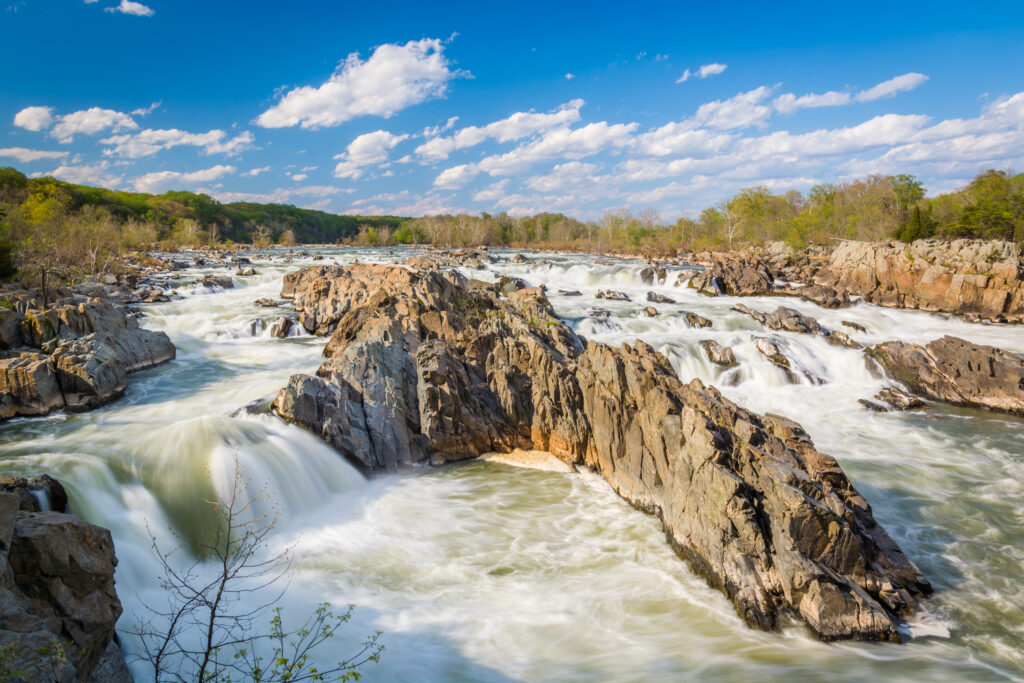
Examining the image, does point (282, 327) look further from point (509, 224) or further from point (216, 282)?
point (509, 224)

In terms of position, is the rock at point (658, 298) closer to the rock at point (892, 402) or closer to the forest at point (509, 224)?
the rock at point (892, 402)

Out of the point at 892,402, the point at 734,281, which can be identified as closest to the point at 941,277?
the point at 734,281

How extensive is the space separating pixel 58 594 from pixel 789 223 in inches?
4070

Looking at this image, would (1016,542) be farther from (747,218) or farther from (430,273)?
(747,218)

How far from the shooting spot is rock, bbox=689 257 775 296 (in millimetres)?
42050

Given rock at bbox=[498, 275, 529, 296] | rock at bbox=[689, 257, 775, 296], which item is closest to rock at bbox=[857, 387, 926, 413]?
rock at bbox=[689, 257, 775, 296]

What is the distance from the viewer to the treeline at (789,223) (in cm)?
5466

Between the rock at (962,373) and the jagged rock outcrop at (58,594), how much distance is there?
26503 mm

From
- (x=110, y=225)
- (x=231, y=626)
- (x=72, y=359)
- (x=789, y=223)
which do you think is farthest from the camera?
(x=789, y=223)

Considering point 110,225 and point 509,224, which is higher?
point 509,224

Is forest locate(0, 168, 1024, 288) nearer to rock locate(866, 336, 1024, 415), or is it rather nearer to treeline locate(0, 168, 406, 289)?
treeline locate(0, 168, 406, 289)

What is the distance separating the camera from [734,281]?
43.2m

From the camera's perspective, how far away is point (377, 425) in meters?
14.4

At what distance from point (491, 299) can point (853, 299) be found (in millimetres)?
30552
